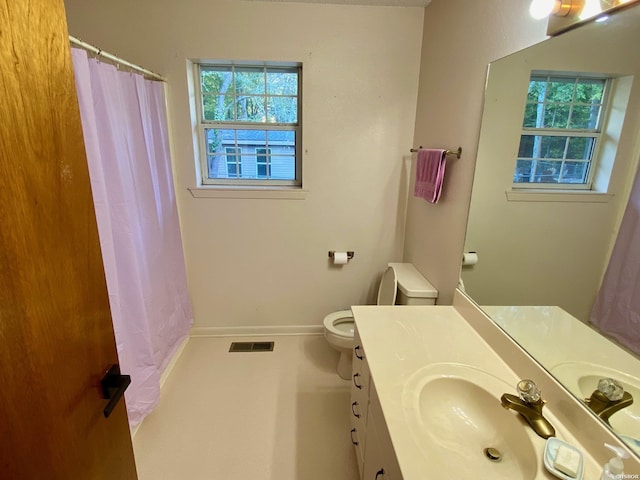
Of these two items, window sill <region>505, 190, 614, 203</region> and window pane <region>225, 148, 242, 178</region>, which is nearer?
window sill <region>505, 190, 614, 203</region>

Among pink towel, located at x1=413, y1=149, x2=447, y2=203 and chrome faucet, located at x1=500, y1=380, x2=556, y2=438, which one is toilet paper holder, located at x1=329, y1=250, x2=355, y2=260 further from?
chrome faucet, located at x1=500, y1=380, x2=556, y2=438

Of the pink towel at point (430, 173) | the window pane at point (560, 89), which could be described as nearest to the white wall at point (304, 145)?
the pink towel at point (430, 173)

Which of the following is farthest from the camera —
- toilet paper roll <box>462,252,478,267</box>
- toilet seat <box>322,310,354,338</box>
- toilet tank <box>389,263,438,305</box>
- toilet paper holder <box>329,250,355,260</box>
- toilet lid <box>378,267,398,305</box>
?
toilet paper holder <box>329,250,355,260</box>

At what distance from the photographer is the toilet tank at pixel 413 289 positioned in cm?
198

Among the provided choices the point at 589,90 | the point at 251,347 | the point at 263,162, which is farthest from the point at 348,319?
the point at 589,90

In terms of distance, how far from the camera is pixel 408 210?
2545 mm

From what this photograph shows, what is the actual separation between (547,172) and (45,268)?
1.47 meters

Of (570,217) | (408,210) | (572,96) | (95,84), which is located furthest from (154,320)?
(572,96)

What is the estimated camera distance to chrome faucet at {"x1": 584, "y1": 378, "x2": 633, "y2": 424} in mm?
867

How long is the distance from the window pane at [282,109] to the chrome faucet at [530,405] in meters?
2.19

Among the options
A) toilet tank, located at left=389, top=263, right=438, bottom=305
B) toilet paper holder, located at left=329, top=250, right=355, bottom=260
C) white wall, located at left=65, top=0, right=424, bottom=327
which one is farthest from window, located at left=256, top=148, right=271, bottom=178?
toilet tank, located at left=389, top=263, right=438, bottom=305

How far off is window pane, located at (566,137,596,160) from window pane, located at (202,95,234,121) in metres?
2.16

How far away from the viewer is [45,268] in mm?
651

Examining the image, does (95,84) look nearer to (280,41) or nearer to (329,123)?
(280,41)
